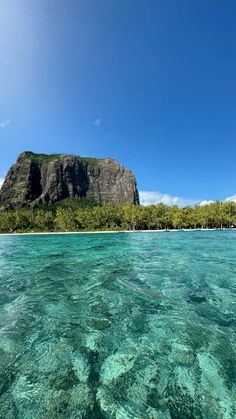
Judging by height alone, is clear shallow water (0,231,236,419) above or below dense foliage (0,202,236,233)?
below

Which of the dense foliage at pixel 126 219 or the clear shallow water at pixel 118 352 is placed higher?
the dense foliage at pixel 126 219

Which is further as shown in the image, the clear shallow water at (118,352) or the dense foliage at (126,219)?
the dense foliage at (126,219)

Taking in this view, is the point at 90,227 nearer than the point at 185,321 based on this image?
No

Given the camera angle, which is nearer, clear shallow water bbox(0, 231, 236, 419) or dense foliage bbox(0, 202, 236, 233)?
clear shallow water bbox(0, 231, 236, 419)

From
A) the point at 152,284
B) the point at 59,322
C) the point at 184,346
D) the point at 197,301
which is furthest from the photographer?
the point at 152,284

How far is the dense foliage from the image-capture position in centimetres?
11719

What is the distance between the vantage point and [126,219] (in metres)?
116

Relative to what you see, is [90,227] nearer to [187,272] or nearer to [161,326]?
[187,272]

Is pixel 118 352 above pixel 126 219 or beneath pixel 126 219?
beneath

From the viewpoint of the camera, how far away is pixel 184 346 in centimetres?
687

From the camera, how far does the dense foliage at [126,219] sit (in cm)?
11719

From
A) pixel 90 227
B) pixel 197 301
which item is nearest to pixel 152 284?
pixel 197 301

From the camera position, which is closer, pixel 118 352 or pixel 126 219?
pixel 118 352

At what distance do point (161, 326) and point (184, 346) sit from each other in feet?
4.48
